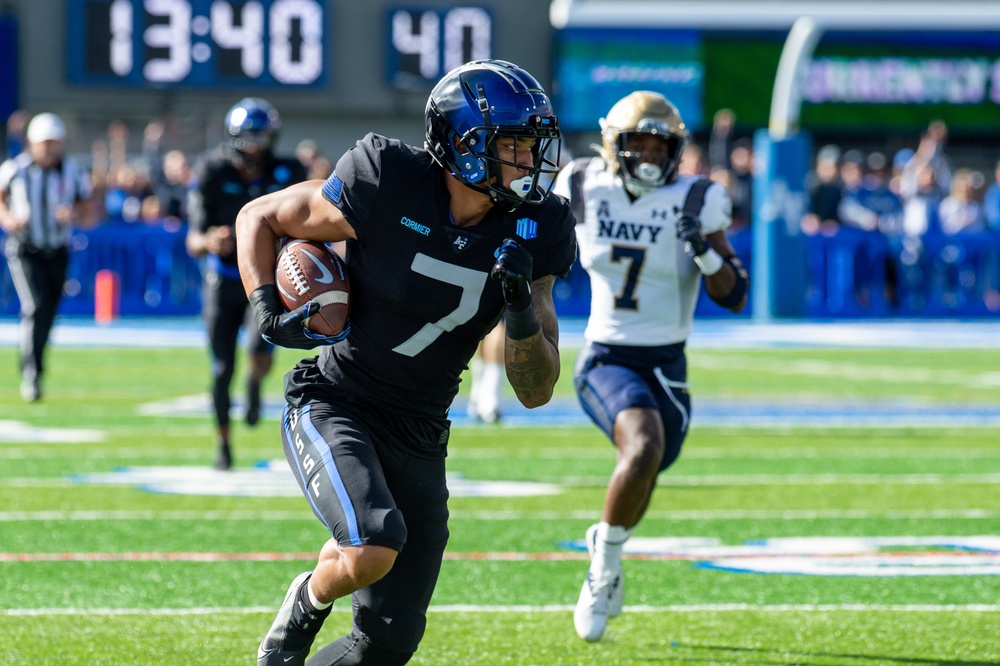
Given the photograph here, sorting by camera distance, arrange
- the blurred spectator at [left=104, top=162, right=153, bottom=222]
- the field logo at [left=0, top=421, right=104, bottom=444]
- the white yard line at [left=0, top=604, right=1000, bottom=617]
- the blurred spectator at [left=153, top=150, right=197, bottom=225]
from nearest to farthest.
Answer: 1. the white yard line at [left=0, top=604, right=1000, bottom=617]
2. the field logo at [left=0, top=421, right=104, bottom=444]
3. the blurred spectator at [left=153, top=150, right=197, bottom=225]
4. the blurred spectator at [left=104, top=162, right=153, bottom=222]

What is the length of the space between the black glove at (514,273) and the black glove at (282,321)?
444 millimetres

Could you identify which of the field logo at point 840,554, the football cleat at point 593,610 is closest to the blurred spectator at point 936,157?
the field logo at point 840,554

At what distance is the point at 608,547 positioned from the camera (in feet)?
17.6

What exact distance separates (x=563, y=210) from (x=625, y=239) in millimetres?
1819

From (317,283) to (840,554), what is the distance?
10.4 ft

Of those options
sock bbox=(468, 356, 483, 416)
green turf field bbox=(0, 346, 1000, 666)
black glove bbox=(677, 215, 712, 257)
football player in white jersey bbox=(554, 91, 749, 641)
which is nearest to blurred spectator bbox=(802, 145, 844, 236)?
green turf field bbox=(0, 346, 1000, 666)

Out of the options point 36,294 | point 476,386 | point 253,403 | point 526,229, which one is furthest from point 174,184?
point 526,229

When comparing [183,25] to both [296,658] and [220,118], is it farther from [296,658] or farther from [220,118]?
[296,658]

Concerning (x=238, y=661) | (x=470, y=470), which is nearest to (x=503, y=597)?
(x=238, y=661)

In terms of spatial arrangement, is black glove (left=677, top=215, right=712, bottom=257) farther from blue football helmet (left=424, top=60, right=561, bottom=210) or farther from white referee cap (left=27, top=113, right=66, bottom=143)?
white referee cap (left=27, top=113, right=66, bottom=143)

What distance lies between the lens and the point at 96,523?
7160 mm

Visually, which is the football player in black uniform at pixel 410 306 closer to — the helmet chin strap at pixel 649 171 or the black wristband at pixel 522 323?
the black wristband at pixel 522 323

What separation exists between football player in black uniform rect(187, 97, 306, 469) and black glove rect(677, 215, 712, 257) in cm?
317

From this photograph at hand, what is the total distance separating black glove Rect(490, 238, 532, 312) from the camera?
3.85 meters
